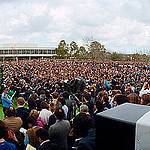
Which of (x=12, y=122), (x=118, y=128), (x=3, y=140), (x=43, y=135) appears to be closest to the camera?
(x=118, y=128)

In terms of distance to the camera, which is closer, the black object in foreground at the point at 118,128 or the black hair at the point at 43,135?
the black object in foreground at the point at 118,128

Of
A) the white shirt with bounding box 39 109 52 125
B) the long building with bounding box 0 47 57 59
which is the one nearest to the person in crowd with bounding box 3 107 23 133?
the white shirt with bounding box 39 109 52 125

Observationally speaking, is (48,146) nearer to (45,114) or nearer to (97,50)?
(45,114)

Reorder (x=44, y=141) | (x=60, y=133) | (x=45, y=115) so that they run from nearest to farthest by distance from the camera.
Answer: (x=44, y=141)
(x=60, y=133)
(x=45, y=115)

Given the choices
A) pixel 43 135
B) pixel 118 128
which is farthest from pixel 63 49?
pixel 118 128

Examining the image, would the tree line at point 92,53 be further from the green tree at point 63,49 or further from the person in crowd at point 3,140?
the person in crowd at point 3,140

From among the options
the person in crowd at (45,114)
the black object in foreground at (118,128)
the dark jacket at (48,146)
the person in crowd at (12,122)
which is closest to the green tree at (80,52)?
the person in crowd at (45,114)

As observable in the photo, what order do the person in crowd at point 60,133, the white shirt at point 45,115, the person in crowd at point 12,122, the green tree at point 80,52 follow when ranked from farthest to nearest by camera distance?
the green tree at point 80,52 → the white shirt at point 45,115 → the person in crowd at point 12,122 → the person in crowd at point 60,133

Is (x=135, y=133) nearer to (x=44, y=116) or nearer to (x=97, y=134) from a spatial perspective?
(x=97, y=134)

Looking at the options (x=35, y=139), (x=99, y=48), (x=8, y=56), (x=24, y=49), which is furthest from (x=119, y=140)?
(x=24, y=49)

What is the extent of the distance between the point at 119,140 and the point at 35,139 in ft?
10.6

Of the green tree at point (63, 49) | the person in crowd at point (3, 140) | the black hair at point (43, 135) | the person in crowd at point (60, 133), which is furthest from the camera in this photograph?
the green tree at point (63, 49)

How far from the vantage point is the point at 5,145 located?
14.2ft

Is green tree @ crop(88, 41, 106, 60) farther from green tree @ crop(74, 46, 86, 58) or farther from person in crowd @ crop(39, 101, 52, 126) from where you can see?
person in crowd @ crop(39, 101, 52, 126)
